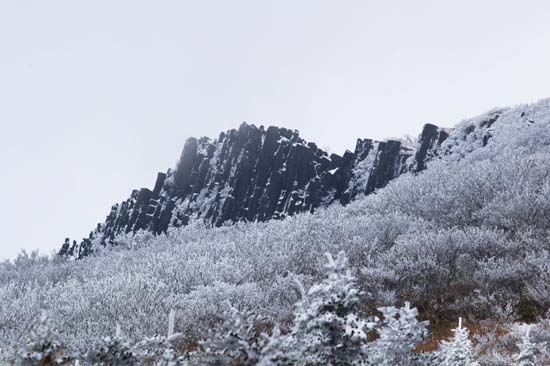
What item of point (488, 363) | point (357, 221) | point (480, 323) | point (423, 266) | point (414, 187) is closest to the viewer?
point (488, 363)

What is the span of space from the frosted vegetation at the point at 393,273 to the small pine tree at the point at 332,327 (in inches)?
309

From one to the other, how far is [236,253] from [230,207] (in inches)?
2164

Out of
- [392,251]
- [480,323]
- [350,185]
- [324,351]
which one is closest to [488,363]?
[480,323]

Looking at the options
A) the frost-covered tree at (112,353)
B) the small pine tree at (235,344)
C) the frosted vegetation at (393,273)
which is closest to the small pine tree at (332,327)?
the small pine tree at (235,344)

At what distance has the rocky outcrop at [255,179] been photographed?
3361 inches

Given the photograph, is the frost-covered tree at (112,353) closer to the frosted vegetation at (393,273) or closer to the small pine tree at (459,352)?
the small pine tree at (459,352)

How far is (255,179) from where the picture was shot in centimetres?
9944

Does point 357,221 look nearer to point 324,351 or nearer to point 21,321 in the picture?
point 21,321

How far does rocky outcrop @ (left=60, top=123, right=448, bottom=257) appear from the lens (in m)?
85.4

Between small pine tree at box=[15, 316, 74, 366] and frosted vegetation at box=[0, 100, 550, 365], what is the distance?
32.8 ft

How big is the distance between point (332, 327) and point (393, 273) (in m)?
22.9

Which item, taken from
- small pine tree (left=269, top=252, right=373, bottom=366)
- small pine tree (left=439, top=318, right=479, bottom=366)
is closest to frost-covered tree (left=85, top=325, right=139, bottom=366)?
small pine tree (left=269, top=252, right=373, bottom=366)

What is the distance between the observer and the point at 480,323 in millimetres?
21969

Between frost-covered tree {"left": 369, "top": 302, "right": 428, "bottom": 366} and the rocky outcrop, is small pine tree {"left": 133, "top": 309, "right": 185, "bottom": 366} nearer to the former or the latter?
frost-covered tree {"left": 369, "top": 302, "right": 428, "bottom": 366}
